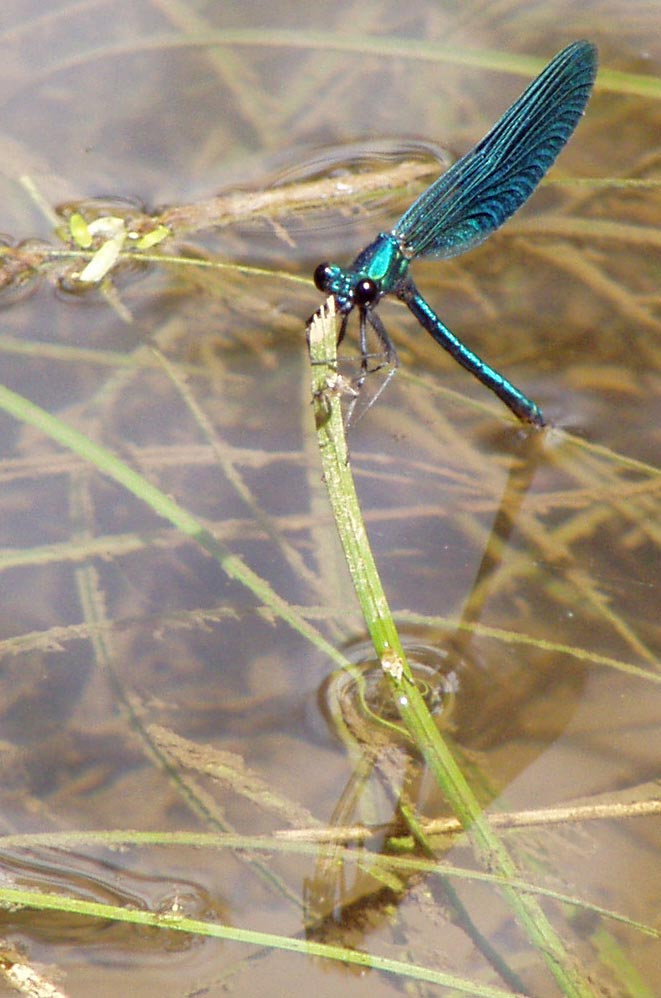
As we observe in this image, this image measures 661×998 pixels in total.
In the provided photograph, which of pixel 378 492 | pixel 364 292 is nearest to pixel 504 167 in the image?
pixel 364 292

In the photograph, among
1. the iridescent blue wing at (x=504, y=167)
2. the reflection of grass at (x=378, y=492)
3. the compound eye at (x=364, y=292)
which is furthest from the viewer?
the iridescent blue wing at (x=504, y=167)

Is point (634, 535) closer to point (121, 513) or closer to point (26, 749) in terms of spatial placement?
point (121, 513)

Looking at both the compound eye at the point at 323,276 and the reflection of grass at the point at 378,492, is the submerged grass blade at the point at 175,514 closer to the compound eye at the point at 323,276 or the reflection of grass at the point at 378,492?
the reflection of grass at the point at 378,492

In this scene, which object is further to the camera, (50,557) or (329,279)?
(50,557)

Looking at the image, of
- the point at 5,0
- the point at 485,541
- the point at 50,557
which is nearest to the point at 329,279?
the point at 485,541

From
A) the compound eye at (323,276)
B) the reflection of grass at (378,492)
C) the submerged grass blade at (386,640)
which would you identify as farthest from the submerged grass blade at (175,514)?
the compound eye at (323,276)

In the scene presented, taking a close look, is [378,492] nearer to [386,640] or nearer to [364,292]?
[364,292]

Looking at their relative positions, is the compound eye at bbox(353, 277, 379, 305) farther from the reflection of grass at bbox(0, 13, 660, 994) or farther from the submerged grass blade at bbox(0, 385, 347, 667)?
the submerged grass blade at bbox(0, 385, 347, 667)

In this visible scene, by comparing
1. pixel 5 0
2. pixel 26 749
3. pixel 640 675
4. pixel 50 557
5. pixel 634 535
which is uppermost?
pixel 5 0

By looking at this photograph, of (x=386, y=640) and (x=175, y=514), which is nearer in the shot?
(x=386, y=640)
